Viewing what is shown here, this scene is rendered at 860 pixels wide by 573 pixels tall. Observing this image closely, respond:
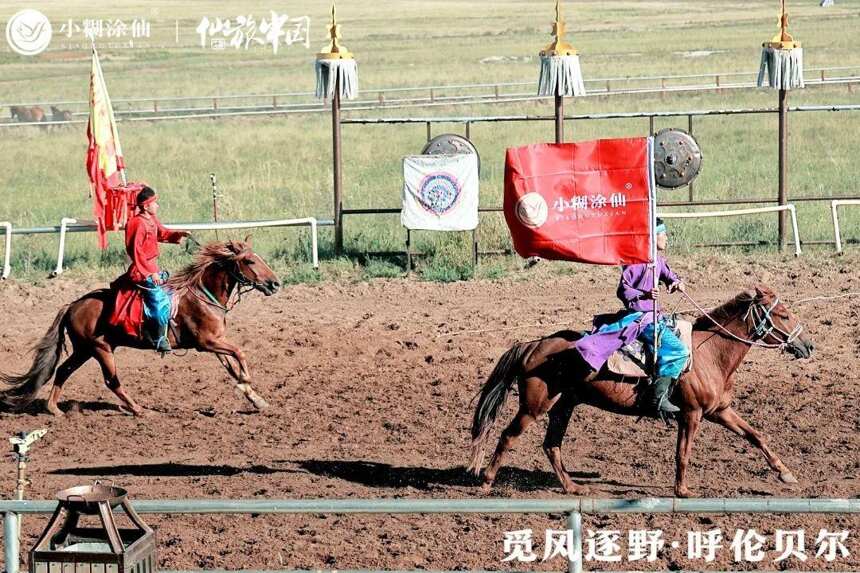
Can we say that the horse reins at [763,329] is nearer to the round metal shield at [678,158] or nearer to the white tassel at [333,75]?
the round metal shield at [678,158]

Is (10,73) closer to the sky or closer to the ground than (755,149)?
closer to the sky

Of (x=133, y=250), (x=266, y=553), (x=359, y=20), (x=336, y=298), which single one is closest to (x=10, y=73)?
(x=359, y=20)

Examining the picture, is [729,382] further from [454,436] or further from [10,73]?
[10,73]

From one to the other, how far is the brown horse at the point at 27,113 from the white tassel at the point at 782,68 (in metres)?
33.5

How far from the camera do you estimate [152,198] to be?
12.7m

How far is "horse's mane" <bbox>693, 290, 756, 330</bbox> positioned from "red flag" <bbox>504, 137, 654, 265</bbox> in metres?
1.34

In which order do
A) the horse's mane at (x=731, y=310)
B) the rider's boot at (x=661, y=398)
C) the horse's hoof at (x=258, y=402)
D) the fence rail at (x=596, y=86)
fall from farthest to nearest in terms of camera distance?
the fence rail at (x=596, y=86) → the horse's hoof at (x=258, y=402) → the horse's mane at (x=731, y=310) → the rider's boot at (x=661, y=398)

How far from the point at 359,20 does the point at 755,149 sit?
204ft

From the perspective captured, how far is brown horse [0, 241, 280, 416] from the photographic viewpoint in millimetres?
13188

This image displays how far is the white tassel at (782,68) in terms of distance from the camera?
18.9 m

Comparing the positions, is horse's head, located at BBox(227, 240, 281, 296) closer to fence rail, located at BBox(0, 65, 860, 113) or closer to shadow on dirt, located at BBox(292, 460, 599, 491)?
shadow on dirt, located at BBox(292, 460, 599, 491)

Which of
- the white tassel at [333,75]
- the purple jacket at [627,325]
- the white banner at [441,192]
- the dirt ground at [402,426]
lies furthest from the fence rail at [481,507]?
the white tassel at [333,75]

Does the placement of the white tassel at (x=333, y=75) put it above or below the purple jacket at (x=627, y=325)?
above

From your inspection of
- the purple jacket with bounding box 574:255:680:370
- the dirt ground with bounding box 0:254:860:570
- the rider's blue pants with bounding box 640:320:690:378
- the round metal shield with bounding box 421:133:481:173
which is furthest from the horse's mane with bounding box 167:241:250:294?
the round metal shield with bounding box 421:133:481:173
